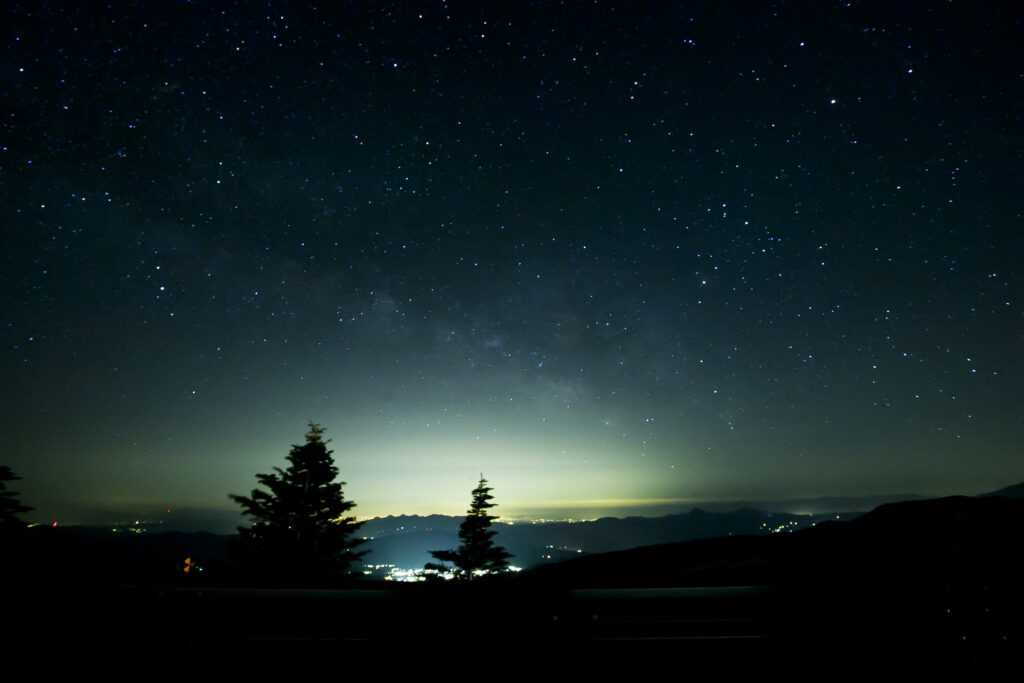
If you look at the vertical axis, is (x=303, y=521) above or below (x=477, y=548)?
above

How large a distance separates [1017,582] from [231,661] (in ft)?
17.8

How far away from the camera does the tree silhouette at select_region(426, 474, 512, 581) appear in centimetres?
3647

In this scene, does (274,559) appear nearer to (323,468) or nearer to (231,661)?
(323,468)

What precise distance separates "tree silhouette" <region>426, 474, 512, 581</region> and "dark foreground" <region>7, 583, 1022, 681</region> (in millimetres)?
35884

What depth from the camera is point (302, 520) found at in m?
22.0

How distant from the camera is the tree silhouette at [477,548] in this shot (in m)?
36.5

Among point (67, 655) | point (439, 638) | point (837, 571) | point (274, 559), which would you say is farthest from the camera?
point (274, 559)

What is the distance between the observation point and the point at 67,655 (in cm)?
272

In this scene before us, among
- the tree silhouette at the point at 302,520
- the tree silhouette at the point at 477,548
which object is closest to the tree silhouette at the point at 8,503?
the tree silhouette at the point at 302,520

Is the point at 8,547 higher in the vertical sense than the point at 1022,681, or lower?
higher

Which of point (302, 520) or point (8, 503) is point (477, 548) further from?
point (8, 503)

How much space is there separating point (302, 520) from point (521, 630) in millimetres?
22933

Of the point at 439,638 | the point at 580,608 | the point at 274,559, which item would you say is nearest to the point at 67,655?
the point at 439,638

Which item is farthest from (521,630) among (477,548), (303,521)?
(477,548)
